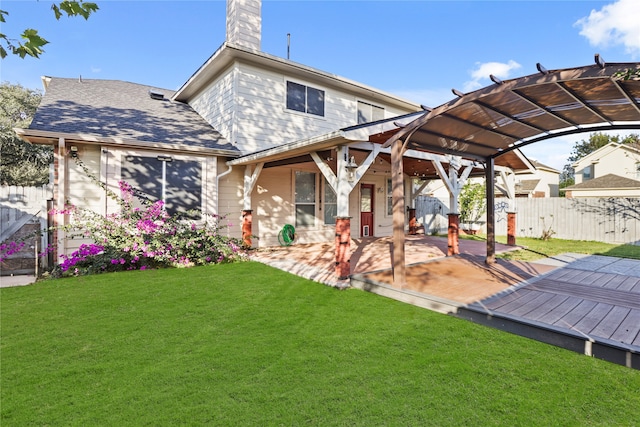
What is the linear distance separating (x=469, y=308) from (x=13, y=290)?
6971 mm

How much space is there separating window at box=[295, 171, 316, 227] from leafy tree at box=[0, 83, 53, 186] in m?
16.1

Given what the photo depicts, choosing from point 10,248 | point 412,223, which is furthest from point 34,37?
point 412,223

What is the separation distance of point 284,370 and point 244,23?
10.2 meters

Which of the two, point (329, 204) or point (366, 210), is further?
point (366, 210)

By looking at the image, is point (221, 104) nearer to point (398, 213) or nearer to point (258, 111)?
point (258, 111)

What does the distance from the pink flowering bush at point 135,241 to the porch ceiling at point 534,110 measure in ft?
16.0

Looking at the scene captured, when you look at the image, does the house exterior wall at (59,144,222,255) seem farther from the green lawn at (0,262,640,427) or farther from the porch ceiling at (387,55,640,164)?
the porch ceiling at (387,55,640,164)

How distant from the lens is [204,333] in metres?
3.44

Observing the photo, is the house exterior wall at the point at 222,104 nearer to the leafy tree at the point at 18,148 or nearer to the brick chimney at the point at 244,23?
the brick chimney at the point at 244,23

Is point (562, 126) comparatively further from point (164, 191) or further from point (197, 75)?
point (197, 75)

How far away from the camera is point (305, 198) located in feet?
32.6

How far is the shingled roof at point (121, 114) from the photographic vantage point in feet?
23.5

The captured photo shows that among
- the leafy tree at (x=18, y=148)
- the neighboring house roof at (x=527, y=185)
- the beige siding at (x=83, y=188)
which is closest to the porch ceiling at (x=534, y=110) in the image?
the beige siding at (x=83, y=188)

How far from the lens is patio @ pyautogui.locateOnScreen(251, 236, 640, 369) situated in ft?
10.2
